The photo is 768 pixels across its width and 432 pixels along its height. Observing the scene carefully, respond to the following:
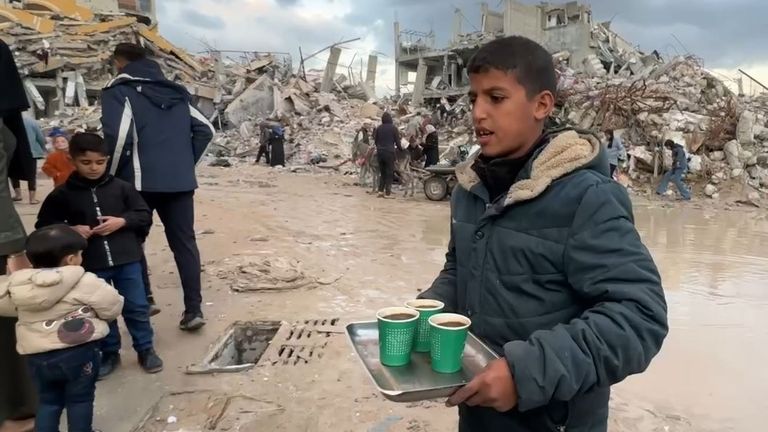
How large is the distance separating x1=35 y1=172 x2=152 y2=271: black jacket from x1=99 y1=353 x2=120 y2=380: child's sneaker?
0.61 m

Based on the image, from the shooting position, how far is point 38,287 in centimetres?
226

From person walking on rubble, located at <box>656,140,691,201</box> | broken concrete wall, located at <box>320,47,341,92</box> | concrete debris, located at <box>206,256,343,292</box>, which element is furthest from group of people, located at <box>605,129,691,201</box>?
broken concrete wall, located at <box>320,47,341,92</box>

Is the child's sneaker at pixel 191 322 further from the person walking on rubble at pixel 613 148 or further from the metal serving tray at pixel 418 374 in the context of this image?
the person walking on rubble at pixel 613 148

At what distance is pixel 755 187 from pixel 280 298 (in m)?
13.4

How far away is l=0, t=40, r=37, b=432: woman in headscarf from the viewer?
2.45 m

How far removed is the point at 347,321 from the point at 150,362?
1530 mm

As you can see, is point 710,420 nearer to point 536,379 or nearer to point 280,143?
point 536,379

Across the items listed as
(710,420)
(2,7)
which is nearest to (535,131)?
(710,420)

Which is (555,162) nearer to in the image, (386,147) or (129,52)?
(129,52)

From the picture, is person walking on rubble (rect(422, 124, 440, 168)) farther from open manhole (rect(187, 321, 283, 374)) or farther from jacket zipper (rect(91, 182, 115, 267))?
jacket zipper (rect(91, 182, 115, 267))

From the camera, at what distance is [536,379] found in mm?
1056

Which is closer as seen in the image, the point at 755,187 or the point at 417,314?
the point at 417,314

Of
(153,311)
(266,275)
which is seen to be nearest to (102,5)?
(266,275)

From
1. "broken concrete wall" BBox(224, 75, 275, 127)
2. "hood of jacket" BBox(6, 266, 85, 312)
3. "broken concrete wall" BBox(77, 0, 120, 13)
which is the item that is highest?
"broken concrete wall" BBox(77, 0, 120, 13)
